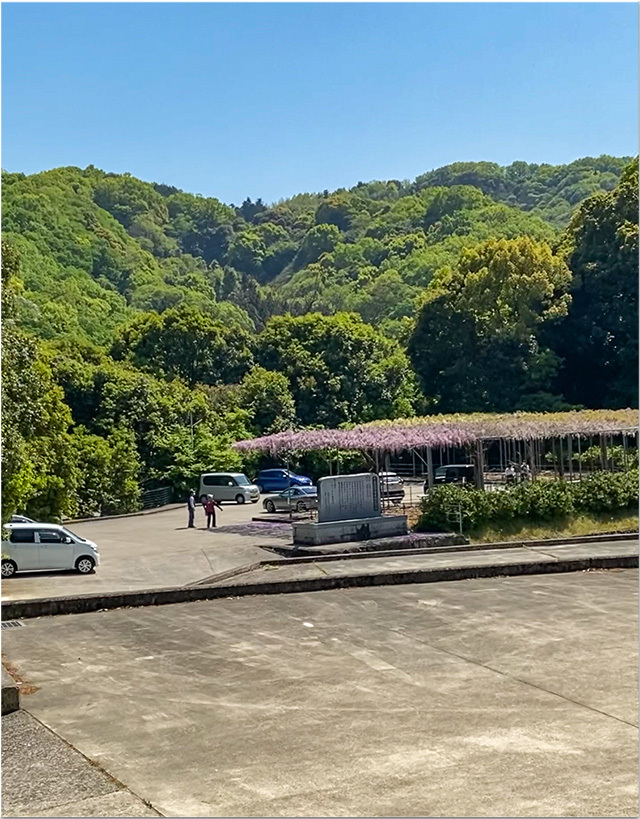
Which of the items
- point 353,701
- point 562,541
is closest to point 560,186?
point 562,541

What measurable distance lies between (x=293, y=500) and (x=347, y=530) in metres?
8.77

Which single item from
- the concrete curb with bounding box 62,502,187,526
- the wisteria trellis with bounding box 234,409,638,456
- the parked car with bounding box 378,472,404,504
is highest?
the wisteria trellis with bounding box 234,409,638,456

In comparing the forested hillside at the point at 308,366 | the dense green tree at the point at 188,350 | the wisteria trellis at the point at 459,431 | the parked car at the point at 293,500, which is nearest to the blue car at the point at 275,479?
the forested hillside at the point at 308,366

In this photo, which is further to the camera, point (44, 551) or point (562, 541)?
point (562, 541)

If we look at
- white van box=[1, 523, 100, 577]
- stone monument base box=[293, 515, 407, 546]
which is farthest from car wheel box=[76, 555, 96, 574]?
stone monument base box=[293, 515, 407, 546]

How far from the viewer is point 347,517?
88.7ft

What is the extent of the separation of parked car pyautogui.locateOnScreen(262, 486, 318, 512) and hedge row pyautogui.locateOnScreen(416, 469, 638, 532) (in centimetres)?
729

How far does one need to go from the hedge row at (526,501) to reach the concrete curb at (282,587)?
7.58 m

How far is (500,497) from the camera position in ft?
89.3

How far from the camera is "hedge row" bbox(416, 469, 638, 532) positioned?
2698cm

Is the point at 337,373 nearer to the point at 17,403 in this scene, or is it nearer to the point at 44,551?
the point at 44,551

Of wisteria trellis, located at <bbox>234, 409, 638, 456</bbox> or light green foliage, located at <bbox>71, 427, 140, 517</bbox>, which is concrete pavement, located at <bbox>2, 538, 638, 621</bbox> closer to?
wisteria trellis, located at <bbox>234, 409, 638, 456</bbox>

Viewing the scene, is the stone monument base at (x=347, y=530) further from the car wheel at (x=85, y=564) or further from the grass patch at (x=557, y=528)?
the car wheel at (x=85, y=564)

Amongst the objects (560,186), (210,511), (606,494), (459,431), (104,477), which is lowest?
(210,511)
